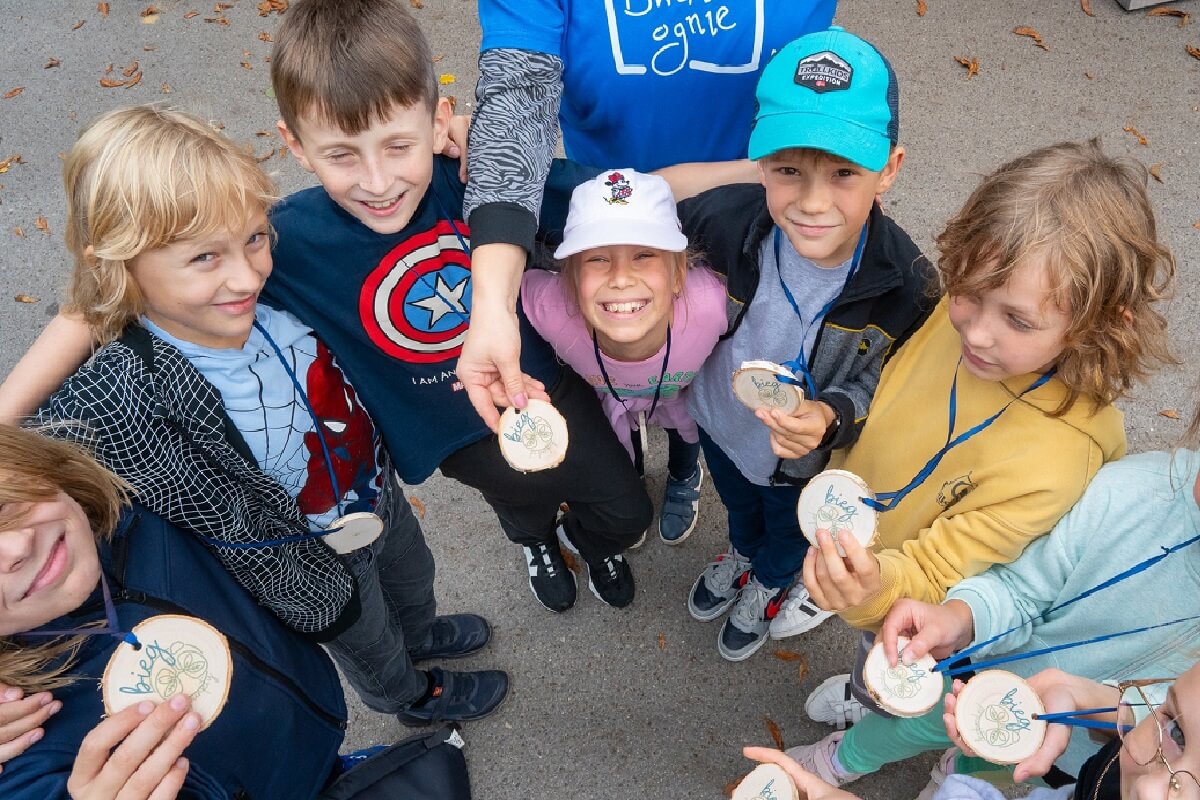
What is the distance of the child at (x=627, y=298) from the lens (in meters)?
2.03

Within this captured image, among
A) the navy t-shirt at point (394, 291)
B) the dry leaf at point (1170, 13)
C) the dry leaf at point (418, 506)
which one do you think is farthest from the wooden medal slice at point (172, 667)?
the dry leaf at point (1170, 13)

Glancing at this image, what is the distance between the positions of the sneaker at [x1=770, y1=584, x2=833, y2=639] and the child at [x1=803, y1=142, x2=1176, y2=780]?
1068 mm

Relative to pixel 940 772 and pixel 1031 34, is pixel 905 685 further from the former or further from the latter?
pixel 1031 34

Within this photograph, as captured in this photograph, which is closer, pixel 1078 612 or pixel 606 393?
pixel 1078 612

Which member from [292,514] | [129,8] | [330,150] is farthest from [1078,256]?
[129,8]

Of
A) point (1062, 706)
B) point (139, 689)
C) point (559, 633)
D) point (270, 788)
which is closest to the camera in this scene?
point (139, 689)

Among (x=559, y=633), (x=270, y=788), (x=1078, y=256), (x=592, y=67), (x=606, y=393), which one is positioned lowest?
(x=559, y=633)

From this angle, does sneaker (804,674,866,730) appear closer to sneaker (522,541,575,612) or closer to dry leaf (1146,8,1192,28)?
sneaker (522,541,575,612)

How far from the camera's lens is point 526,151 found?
76.9 inches

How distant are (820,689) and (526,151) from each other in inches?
82.7

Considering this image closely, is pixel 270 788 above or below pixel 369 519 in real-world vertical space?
below

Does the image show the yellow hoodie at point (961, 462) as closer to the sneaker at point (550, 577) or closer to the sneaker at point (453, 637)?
the sneaker at point (550, 577)

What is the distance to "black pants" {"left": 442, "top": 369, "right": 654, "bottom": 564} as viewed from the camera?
2.49 meters

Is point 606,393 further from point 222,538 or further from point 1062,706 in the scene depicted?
point 1062,706
